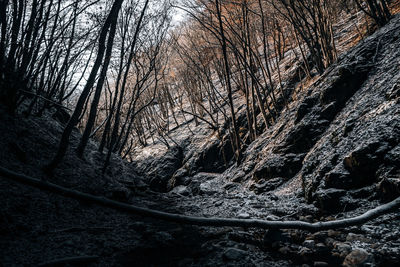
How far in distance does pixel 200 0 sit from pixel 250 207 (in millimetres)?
7926

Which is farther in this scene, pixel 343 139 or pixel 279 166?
pixel 279 166

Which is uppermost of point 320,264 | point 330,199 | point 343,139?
point 343,139

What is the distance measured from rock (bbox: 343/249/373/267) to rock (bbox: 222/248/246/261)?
3.36 ft

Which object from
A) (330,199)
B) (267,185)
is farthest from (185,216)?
(267,185)

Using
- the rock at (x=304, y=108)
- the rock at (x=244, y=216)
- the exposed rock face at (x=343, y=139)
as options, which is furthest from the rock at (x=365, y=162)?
the rock at (x=304, y=108)

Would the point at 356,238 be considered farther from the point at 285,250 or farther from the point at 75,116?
the point at 75,116

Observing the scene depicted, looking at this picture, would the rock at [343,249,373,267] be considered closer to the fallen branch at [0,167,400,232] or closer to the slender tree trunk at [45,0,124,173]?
the fallen branch at [0,167,400,232]

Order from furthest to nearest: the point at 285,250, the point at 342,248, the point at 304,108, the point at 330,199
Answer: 1. the point at 304,108
2. the point at 330,199
3. the point at 285,250
4. the point at 342,248

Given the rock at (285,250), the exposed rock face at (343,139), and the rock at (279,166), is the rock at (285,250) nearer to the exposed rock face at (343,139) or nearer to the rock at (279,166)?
the exposed rock face at (343,139)

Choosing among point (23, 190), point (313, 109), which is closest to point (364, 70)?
point (313, 109)

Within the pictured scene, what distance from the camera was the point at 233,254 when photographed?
8.47 feet

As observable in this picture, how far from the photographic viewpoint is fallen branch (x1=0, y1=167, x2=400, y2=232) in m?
1.97

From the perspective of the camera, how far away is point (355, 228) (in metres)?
2.78

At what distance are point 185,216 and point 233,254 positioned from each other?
904mm
